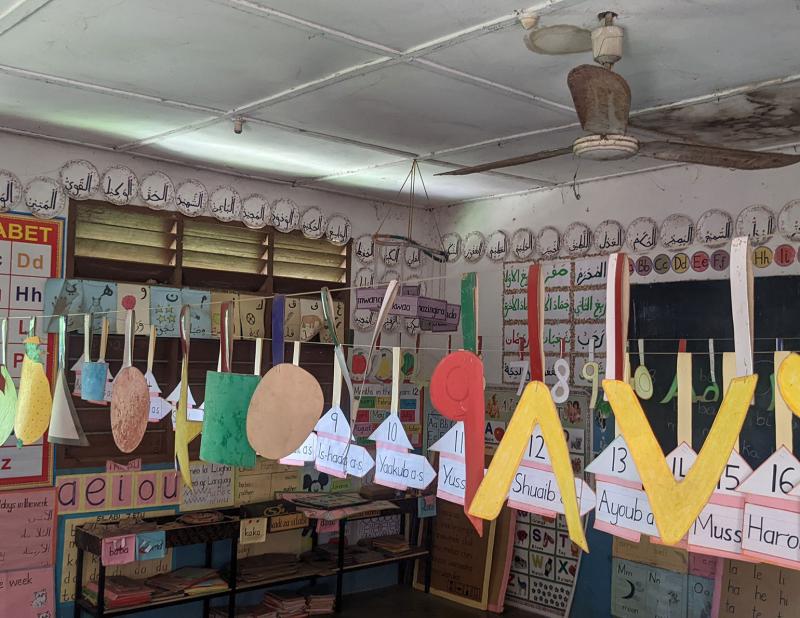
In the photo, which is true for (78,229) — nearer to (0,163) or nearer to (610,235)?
(0,163)

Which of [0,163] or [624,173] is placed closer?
[0,163]

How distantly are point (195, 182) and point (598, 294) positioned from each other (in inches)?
104

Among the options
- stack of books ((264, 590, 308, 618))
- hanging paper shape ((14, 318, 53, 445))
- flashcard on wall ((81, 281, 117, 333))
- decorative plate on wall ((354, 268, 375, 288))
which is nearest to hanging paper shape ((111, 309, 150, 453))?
hanging paper shape ((14, 318, 53, 445))

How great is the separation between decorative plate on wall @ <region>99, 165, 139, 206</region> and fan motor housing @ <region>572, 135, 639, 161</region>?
3040mm

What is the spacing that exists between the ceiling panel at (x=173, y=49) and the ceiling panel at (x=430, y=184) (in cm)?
157

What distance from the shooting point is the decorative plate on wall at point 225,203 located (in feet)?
16.9

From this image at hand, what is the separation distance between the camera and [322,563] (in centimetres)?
525

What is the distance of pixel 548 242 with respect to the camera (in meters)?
5.52

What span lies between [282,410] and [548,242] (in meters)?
3.56

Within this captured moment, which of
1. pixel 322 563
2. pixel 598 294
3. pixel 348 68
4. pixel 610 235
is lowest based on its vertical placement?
pixel 322 563

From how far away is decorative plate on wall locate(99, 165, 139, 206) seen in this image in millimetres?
4699

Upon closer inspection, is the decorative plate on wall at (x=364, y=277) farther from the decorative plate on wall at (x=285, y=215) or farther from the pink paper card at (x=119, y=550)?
the pink paper card at (x=119, y=550)


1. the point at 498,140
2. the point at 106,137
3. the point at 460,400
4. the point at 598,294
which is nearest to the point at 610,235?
the point at 598,294

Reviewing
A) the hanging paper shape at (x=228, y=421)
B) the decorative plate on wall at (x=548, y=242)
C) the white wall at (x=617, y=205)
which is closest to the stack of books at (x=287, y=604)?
the white wall at (x=617, y=205)
